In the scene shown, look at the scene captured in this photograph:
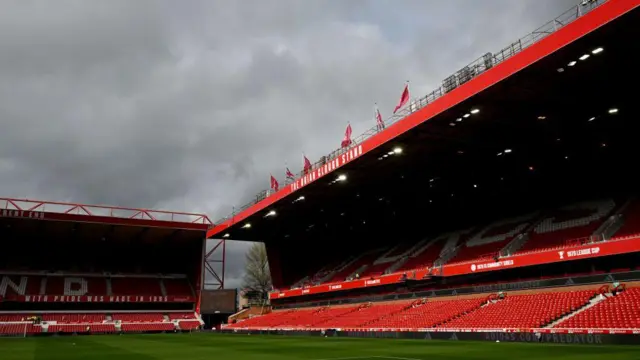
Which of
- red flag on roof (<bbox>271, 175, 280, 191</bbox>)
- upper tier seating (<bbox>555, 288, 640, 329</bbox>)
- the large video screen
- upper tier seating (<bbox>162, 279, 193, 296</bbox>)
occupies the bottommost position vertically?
upper tier seating (<bbox>555, 288, 640, 329</bbox>)

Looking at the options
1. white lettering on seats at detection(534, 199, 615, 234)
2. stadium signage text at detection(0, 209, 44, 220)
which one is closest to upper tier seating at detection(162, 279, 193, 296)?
stadium signage text at detection(0, 209, 44, 220)

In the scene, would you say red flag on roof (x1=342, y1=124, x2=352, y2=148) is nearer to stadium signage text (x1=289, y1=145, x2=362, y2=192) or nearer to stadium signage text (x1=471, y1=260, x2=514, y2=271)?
stadium signage text (x1=289, y1=145, x2=362, y2=192)

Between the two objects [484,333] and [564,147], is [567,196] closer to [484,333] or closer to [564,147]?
[564,147]

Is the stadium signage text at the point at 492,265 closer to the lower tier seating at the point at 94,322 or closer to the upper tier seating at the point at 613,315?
the upper tier seating at the point at 613,315

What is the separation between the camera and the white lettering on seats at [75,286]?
5325cm

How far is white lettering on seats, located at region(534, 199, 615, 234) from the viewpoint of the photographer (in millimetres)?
28723

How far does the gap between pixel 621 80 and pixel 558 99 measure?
8.23 feet

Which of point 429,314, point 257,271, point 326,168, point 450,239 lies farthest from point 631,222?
point 257,271

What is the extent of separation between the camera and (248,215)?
4500 cm

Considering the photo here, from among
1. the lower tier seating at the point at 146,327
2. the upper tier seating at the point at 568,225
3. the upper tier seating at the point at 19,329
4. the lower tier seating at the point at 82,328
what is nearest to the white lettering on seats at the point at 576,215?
the upper tier seating at the point at 568,225

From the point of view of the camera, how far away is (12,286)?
169ft

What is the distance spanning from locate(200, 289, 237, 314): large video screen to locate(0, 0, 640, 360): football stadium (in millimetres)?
152

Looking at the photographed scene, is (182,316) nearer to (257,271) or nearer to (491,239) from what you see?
(257,271)

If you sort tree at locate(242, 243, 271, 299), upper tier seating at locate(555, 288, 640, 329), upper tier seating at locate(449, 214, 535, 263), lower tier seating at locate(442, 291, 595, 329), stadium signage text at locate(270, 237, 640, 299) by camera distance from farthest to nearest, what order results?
tree at locate(242, 243, 271, 299) → upper tier seating at locate(449, 214, 535, 263) → stadium signage text at locate(270, 237, 640, 299) → lower tier seating at locate(442, 291, 595, 329) → upper tier seating at locate(555, 288, 640, 329)
